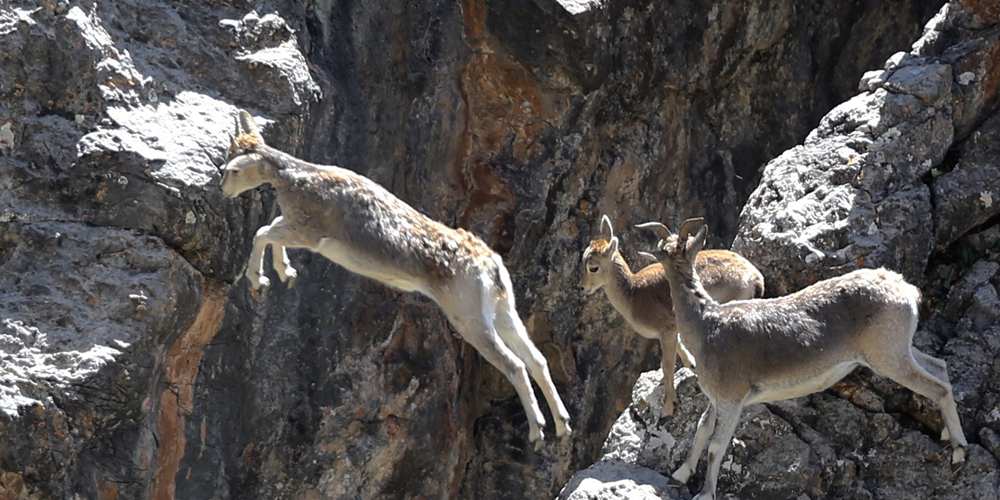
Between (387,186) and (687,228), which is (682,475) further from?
(387,186)

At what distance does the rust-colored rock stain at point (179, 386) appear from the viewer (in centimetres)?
1294

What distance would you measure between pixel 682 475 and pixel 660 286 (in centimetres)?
243

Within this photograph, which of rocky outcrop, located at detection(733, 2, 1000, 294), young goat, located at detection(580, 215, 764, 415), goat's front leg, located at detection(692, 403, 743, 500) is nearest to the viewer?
goat's front leg, located at detection(692, 403, 743, 500)

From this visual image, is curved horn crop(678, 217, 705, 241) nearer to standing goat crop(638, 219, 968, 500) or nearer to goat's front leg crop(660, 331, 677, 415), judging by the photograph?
standing goat crop(638, 219, 968, 500)

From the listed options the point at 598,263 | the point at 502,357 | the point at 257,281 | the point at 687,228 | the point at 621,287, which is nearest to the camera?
the point at 257,281

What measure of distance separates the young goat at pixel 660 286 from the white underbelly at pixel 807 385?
1.12m

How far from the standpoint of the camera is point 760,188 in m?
11.8

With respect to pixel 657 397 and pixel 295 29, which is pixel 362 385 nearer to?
pixel 295 29

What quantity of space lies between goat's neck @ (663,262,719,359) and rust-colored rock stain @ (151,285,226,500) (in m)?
4.38

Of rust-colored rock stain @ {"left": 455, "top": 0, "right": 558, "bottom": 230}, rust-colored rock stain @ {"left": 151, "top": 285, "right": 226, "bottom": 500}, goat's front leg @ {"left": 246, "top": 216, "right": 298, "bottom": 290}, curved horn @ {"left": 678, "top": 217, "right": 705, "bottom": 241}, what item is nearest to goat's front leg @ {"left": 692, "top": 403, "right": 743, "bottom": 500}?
curved horn @ {"left": 678, "top": 217, "right": 705, "bottom": 241}

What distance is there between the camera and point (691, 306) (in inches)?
416

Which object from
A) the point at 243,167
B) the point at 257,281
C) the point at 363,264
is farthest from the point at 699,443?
the point at 243,167

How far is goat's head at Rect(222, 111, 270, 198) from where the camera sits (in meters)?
11.0

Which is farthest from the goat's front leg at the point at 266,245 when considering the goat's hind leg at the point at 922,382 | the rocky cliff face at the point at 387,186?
the goat's hind leg at the point at 922,382
